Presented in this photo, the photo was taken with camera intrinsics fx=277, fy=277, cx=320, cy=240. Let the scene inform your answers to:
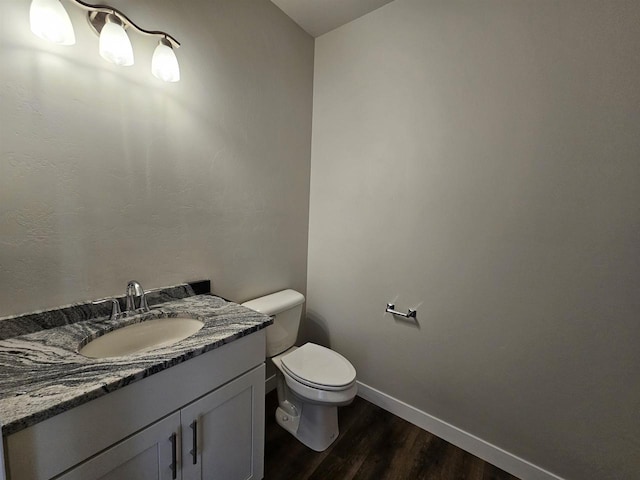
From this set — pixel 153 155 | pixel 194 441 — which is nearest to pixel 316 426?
pixel 194 441

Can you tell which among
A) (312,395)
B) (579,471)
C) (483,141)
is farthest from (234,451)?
(483,141)

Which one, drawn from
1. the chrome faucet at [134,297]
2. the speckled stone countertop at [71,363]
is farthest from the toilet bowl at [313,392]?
the chrome faucet at [134,297]

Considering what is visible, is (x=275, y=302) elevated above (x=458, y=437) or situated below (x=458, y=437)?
above

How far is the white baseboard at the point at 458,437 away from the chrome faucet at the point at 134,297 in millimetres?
1487

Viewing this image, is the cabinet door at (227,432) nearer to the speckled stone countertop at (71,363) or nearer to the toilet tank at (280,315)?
the speckled stone countertop at (71,363)

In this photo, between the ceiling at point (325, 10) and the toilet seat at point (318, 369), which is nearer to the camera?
the toilet seat at point (318, 369)

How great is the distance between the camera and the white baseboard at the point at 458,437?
1.38m

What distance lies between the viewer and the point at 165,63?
3.75 ft

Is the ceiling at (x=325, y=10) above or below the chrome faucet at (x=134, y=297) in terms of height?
above

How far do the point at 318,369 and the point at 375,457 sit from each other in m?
0.55

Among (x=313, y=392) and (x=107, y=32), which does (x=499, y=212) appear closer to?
(x=313, y=392)

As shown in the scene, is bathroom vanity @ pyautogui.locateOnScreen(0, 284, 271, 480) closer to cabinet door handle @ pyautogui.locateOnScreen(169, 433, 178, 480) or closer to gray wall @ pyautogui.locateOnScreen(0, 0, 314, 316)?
cabinet door handle @ pyautogui.locateOnScreen(169, 433, 178, 480)

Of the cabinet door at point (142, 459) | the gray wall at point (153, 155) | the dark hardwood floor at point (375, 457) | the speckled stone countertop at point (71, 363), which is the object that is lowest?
the dark hardwood floor at point (375, 457)

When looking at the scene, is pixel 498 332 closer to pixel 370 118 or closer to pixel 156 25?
pixel 370 118
